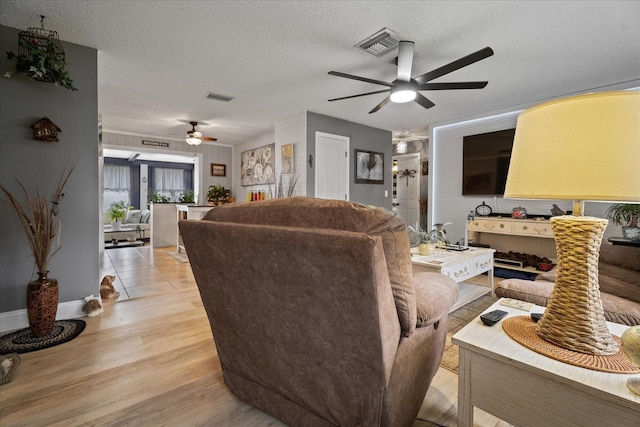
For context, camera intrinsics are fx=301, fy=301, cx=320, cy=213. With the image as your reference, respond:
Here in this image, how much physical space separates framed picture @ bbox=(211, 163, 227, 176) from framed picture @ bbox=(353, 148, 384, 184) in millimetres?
3726

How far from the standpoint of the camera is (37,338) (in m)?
2.22

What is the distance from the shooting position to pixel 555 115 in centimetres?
83

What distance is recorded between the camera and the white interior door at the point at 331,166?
16.6 feet

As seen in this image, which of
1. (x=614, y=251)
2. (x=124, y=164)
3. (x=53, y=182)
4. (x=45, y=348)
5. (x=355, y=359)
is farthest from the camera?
(x=124, y=164)

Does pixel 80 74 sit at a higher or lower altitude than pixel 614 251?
higher

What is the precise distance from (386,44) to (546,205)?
3.39 m

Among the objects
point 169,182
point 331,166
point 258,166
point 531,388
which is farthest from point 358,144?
point 169,182

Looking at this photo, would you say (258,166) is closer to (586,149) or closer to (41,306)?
(41,306)

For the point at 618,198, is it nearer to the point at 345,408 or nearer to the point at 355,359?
the point at 355,359

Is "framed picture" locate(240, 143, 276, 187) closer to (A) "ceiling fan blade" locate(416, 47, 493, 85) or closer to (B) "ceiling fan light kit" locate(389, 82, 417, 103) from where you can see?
(B) "ceiling fan light kit" locate(389, 82, 417, 103)

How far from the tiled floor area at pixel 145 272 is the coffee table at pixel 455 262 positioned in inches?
105

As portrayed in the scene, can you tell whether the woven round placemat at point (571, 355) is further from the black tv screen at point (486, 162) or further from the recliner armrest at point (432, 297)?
the black tv screen at point (486, 162)

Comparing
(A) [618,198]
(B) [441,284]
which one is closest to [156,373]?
(B) [441,284]

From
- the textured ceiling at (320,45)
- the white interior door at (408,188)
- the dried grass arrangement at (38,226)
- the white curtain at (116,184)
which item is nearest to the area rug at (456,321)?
the textured ceiling at (320,45)
